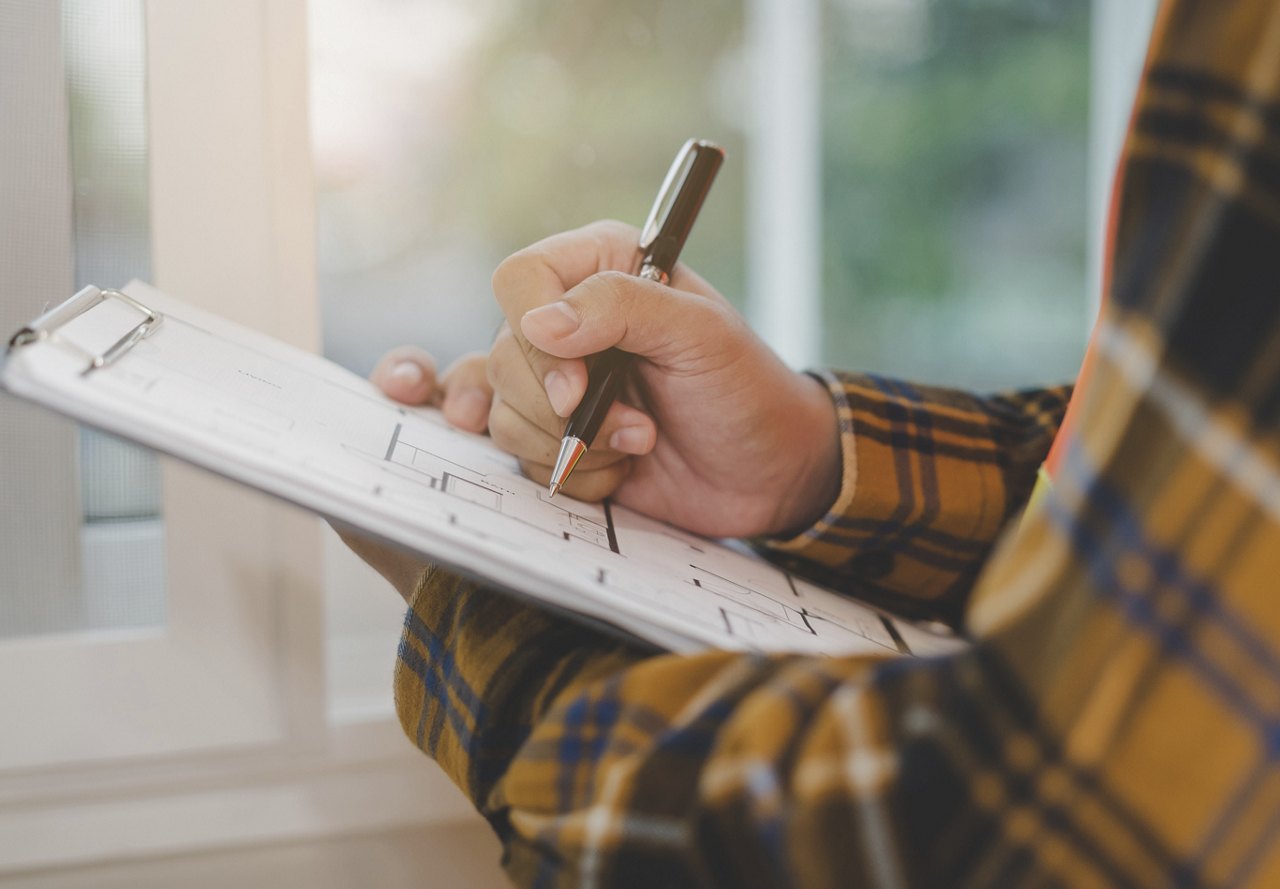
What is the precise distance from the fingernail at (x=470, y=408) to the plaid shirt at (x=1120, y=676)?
12.8 inches

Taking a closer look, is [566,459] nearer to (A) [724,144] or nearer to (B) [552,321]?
(B) [552,321]

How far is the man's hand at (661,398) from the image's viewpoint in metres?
0.45

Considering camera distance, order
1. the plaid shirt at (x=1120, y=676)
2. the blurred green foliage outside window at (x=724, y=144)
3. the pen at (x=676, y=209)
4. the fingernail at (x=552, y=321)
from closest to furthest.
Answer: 1. the plaid shirt at (x=1120, y=676)
2. the fingernail at (x=552, y=321)
3. the pen at (x=676, y=209)
4. the blurred green foliage outside window at (x=724, y=144)

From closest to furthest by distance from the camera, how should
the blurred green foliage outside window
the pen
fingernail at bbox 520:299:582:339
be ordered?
fingernail at bbox 520:299:582:339 < the pen < the blurred green foliage outside window

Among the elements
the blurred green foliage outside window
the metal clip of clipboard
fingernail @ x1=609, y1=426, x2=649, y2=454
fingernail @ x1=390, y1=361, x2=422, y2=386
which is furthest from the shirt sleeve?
the blurred green foliage outside window

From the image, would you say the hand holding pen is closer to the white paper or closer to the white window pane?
the white paper

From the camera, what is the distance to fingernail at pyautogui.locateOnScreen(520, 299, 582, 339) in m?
0.42

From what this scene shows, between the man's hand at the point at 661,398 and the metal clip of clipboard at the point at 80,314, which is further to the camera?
the man's hand at the point at 661,398

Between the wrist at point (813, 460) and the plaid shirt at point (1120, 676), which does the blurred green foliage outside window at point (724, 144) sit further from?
the plaid shirt at point (1120, 676)

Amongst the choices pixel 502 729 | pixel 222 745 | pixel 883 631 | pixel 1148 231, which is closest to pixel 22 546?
pixel 222 745

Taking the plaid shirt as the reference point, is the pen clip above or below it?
above

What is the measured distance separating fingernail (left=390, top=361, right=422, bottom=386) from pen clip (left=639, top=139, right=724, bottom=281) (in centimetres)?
15

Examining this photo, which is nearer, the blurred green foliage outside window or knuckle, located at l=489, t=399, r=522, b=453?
knuckle, located at l=489, t=399, r=522, b=453

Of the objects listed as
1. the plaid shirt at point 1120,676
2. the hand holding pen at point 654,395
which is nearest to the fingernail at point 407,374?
the hand holding pen at point 654,395
